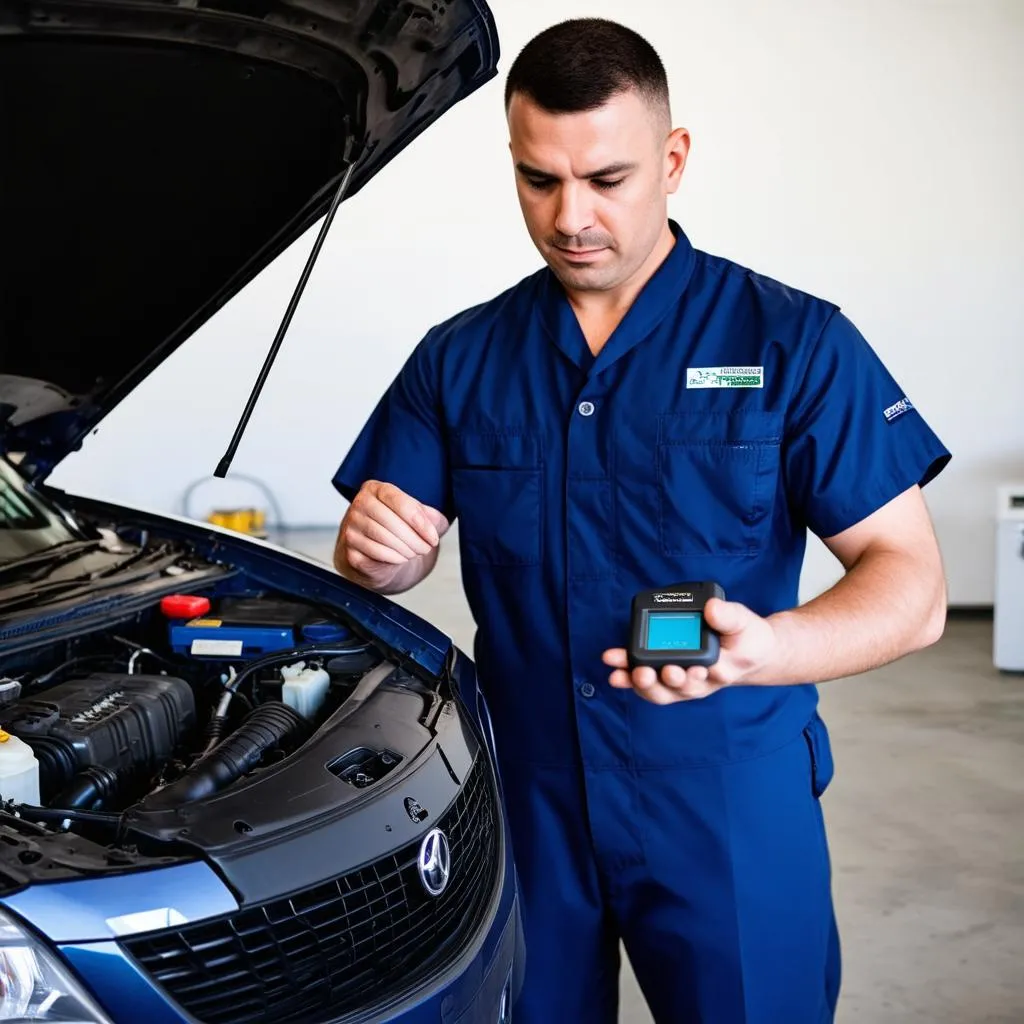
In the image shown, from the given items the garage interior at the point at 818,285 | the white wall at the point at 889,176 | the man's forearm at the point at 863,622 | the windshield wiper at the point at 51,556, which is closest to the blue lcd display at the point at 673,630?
the man's forearm at the point at 863,622

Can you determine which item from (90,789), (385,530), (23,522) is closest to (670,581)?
(385,530)

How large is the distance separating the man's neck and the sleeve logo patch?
337 millimetres

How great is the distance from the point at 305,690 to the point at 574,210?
68cm

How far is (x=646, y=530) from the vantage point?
4.83 ft

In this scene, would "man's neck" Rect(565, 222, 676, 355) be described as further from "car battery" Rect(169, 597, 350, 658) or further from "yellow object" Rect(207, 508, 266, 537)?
"yellow object" Rect(207, 508, 266, 537)

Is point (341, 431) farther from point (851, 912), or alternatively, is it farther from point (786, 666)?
point (786, 666)

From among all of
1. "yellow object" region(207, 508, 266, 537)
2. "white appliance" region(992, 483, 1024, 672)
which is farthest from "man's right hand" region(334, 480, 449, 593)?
"yellow object" region(207, 508, 266, 537)

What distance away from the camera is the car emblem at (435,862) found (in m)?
1.22

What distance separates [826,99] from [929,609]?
14.4ft

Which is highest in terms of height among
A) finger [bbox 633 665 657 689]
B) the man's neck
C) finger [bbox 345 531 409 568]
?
the man's neck

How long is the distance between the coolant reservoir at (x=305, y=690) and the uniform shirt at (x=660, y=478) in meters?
0.23

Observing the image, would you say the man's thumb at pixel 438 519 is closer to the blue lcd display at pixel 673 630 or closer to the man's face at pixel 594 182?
the man's face at pixel 594 182

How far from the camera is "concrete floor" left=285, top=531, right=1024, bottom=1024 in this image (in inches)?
92.1

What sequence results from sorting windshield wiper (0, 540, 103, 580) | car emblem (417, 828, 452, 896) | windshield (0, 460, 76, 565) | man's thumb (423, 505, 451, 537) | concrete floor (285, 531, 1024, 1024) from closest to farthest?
car emblem (417, 828, 452, 896)
man's thumb (423, 505, 451, 537)
windshield wiper (0, 540, 103, 580)
windshield (0, 460, 76, 565)
concrete floor (285, 531, 1024, 1024)
